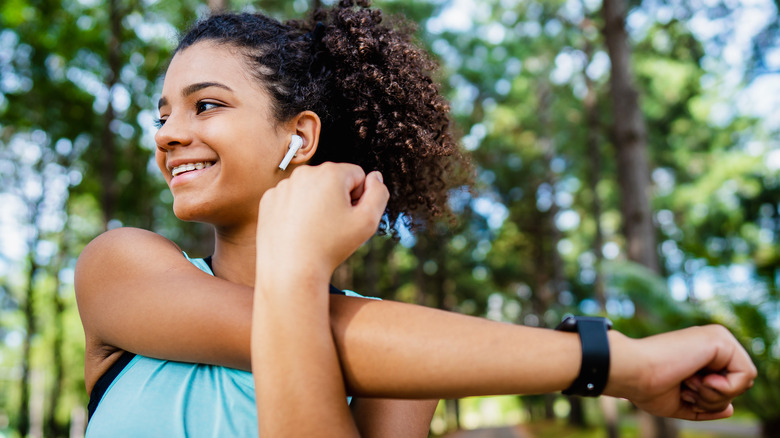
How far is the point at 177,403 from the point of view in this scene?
130 centimetres

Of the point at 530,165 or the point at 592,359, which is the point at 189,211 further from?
the point at 530,165

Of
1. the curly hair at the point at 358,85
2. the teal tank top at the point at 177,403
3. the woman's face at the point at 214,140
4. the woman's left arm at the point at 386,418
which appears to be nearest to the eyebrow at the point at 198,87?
the woman's face at the point at 214,140

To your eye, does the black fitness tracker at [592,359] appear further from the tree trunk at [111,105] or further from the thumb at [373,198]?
the tree trunk at [111,105]

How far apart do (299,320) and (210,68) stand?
2.80ft

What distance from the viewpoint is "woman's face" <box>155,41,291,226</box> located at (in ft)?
5.02

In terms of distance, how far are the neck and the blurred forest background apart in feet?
3.02

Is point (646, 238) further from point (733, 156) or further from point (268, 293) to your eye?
point (733, 156)

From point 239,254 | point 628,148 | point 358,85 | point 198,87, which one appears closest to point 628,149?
point 628,148

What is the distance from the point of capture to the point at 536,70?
2134 cm

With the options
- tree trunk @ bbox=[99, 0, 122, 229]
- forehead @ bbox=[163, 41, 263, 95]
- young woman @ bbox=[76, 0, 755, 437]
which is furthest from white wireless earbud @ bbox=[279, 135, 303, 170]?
tree trunk @ bbox=[99, 0, 122, 229]

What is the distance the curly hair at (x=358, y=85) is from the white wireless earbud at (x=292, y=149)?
66 millimetres

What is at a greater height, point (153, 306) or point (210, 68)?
point (210, 68)

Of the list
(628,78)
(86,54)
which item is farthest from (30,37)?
(628,78)

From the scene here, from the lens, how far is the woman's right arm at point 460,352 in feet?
3.54
